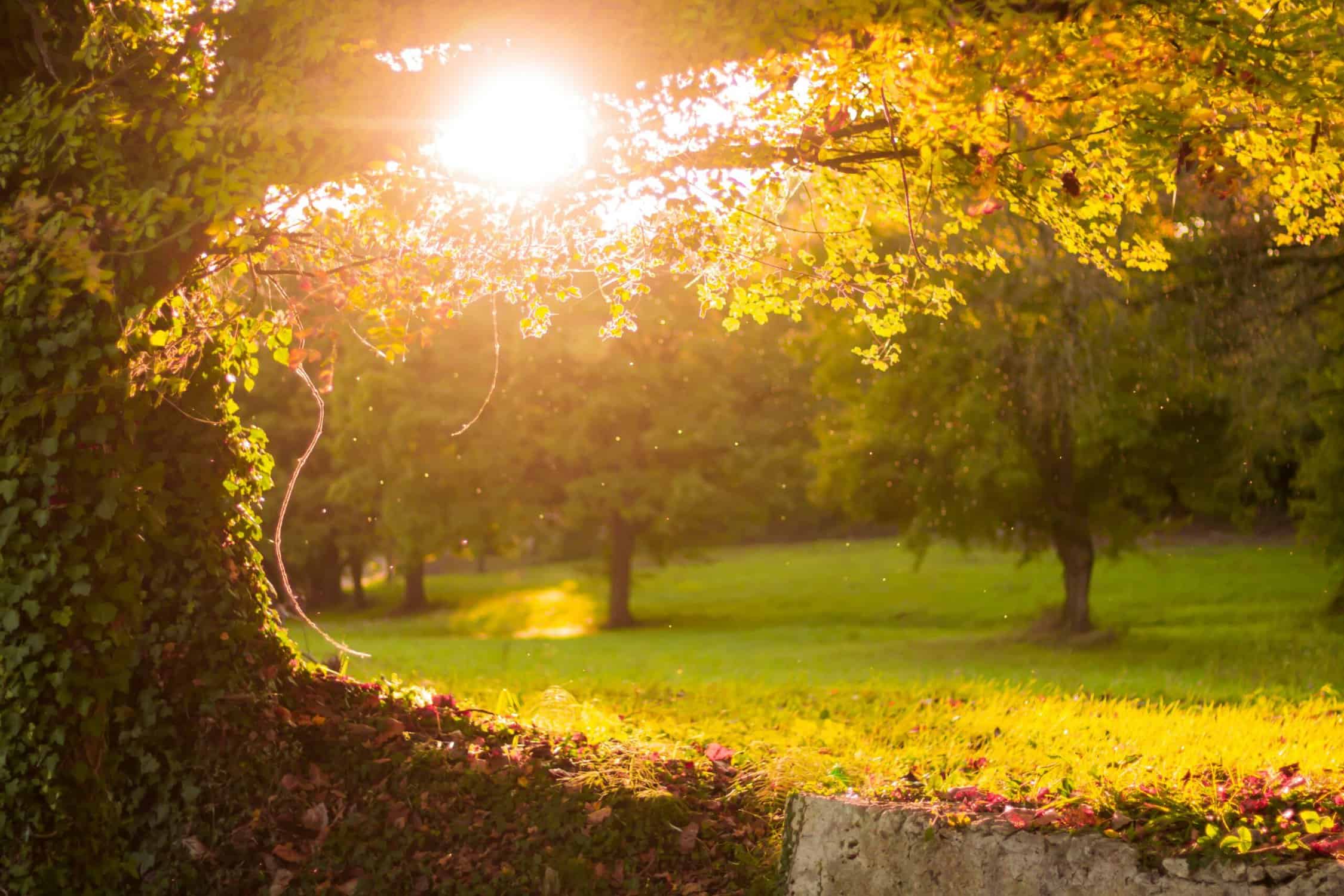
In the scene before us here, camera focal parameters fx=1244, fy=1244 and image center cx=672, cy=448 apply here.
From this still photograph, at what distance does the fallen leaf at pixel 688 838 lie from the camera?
7043 millimetres

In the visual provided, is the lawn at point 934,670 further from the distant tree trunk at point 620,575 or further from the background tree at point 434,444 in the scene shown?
the background tree at point 434,444

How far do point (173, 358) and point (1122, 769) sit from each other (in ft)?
19.1

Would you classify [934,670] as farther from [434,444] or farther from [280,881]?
[434,444]

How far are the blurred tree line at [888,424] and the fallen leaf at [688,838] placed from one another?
288 centimetres

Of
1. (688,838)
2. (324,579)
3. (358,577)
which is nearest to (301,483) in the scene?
(358,577)

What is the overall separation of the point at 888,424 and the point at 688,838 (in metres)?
14.5

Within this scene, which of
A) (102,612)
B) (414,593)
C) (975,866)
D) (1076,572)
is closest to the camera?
(975,866)

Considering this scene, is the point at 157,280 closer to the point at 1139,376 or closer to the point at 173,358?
the point at 173,358

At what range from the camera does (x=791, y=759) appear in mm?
7332

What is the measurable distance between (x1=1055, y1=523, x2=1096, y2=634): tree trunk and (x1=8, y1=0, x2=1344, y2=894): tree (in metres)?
13.4

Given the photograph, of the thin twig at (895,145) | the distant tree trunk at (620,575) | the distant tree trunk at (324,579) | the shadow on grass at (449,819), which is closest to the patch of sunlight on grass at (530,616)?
the distant tree trunk at (620,575)

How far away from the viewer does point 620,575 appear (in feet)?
106

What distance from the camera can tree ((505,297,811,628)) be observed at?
28.9 m

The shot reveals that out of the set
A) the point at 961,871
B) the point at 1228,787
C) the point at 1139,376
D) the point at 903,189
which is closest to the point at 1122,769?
the point at 1228,787
